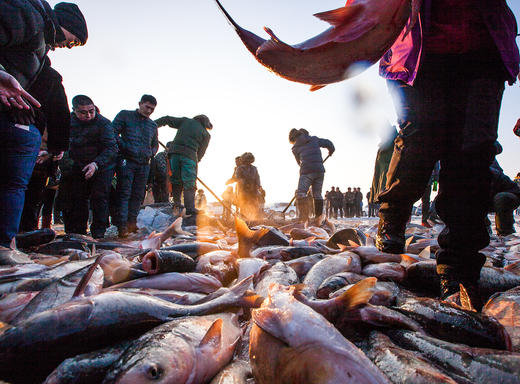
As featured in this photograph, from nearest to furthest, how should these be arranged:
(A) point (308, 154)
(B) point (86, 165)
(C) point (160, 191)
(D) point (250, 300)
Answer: (D) point (250, 300)
(B) point (86, 165)
(A) point (308, 154)
(C) point (160, 191)

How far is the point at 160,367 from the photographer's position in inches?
38.4

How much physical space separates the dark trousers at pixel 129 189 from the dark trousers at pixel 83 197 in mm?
422

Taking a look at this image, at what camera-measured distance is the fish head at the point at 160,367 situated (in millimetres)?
921

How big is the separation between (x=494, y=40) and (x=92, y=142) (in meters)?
6.24

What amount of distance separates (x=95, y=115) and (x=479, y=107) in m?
6.20

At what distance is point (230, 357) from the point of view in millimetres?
1244

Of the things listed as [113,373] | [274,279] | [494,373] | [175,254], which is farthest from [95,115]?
[494,373]

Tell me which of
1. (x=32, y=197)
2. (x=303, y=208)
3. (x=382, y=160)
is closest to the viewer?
(x=32, y=197)

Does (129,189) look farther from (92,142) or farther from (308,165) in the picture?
(308,165)

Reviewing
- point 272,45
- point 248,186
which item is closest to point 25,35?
point 272,45

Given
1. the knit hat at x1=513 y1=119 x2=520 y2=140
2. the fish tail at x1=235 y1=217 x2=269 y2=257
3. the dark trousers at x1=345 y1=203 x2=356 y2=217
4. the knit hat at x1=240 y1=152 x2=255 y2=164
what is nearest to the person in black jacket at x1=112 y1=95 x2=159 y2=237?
the fish tail at x1=235 y1=217 x2=269 y2=257

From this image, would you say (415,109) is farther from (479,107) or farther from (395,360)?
(395,360)

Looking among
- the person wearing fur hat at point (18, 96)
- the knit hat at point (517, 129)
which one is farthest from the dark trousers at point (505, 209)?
the person wearing fur hat at point (18, 96)

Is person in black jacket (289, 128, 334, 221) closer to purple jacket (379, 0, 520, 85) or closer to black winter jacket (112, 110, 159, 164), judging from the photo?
black winter jacket (112, 110, 159, 164)
